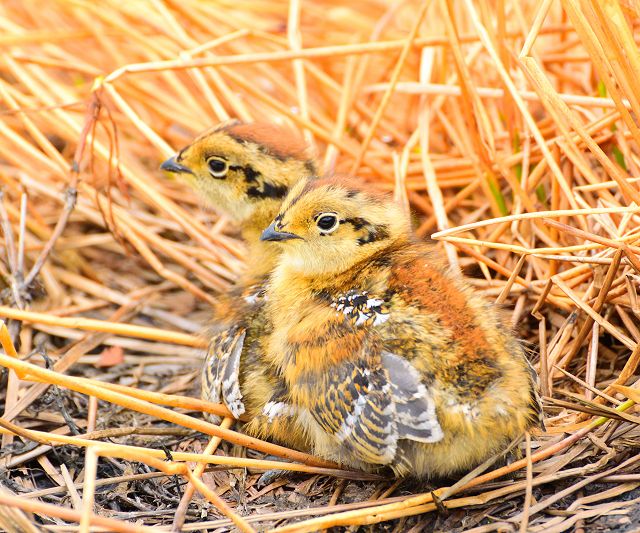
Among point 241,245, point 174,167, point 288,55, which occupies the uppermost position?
point 288,55

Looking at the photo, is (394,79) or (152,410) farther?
(394,79)

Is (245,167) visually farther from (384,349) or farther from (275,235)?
(384,349)

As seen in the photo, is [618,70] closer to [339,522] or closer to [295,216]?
[295,216]

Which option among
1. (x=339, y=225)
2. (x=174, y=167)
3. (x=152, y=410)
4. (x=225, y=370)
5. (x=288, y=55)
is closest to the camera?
(x=152, y=410)

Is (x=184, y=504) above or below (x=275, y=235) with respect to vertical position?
below

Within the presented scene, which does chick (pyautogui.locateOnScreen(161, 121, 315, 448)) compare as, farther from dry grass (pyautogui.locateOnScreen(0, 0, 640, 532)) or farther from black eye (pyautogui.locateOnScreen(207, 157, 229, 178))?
dry grass (pyautogui.locateOnScreen(0, 0, 640, 532))

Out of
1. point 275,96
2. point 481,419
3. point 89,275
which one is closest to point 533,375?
point 481,419

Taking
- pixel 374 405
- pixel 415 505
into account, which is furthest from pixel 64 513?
pixel 415 505
